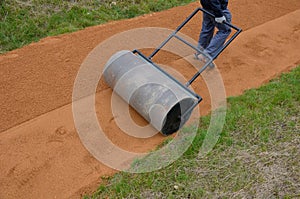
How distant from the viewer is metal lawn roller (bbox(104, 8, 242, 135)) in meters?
4.43

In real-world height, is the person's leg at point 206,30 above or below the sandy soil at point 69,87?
above

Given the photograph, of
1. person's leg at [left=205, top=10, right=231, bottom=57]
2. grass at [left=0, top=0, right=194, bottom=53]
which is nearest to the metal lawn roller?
person's leg at [left=205, top=10, right=231, bottom=57]

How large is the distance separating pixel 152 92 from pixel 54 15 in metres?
3.27

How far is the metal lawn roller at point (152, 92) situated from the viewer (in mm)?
4434

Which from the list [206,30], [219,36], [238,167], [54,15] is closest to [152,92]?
[238,167]

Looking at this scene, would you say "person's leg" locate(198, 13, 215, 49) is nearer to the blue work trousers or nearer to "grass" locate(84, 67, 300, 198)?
the blue work trousers

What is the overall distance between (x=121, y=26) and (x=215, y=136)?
313cm

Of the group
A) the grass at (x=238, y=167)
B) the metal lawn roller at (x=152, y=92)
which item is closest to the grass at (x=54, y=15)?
the metal lawn roller at (x=152, y=92)

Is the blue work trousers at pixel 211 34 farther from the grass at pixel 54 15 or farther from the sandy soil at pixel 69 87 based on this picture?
the grass at pixel 54 15

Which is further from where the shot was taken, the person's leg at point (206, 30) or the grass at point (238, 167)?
the person's leg at point (206, 30)

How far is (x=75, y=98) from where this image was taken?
5.16 meters

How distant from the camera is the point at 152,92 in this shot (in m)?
4.55

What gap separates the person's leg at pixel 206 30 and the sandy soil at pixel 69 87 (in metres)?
0.39

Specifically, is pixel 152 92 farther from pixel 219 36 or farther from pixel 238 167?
pixel 219 36
